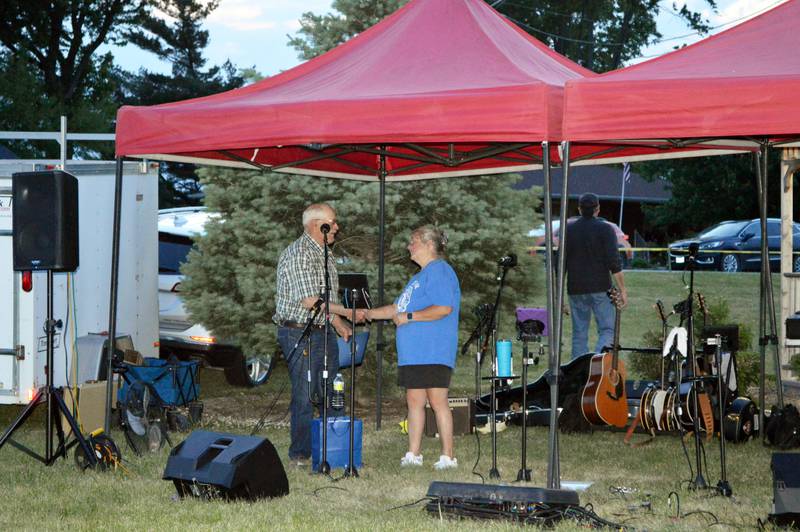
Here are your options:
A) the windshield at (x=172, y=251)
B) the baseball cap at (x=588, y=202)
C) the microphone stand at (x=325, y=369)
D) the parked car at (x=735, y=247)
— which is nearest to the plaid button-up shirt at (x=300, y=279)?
the microphone stand at (x=325, y=369)

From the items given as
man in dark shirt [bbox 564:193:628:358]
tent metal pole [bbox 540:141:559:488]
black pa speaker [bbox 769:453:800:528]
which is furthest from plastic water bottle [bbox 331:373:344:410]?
man in dark shirt [bbox 564:193:628:358]

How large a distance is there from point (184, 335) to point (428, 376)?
15.5ft

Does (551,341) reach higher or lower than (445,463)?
higher

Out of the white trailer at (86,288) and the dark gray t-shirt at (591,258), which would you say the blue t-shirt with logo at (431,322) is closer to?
the white trailer at (86,288)

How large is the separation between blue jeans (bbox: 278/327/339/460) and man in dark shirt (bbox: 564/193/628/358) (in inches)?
132

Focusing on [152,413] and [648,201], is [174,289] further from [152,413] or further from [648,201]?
[648,201]

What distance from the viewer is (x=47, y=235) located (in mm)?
7758

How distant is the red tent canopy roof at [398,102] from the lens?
21.5 feet

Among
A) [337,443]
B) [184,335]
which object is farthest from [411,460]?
[184,335]

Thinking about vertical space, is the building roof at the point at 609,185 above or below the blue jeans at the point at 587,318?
above

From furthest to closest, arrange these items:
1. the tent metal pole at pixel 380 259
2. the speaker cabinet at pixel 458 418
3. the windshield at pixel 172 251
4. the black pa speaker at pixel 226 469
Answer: the windshield at pixel 172 251
the tent metal pole at pixel 380 259
the speaker cabinet at pixel 458 418
the black pa speaker at pixel 226 469

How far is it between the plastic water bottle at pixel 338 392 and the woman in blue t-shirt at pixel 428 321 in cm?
44

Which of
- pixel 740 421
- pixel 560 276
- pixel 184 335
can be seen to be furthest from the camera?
pixel 184 335

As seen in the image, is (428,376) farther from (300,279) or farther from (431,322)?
(300,279)
